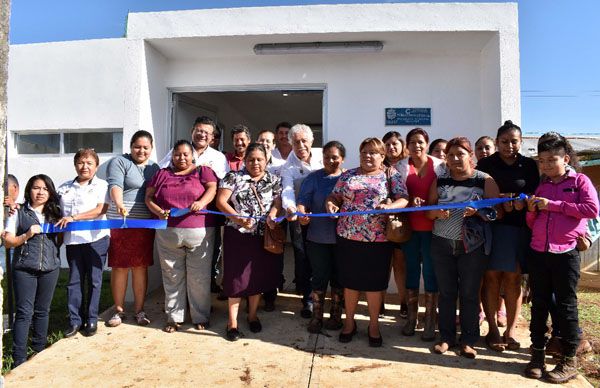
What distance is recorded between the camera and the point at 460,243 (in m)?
2.99

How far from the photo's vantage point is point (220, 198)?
3.46m

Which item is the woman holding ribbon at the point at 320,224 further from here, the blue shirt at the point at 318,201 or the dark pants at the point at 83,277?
the dark pants at the point at 83,277

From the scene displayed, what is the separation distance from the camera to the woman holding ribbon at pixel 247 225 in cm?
342

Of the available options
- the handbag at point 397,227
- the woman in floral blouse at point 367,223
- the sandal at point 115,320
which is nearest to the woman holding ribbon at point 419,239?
the handbag at point 397,227

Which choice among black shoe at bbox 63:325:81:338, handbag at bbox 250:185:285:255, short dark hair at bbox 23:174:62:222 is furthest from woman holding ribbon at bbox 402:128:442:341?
short dark hair at bbox 23:174:62:222

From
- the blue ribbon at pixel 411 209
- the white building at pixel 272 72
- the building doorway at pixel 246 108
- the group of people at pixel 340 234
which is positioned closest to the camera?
the group of people at pixel 340 234

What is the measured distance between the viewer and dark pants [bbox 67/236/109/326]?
3.52 metres

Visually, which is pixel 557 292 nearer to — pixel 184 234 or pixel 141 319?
pixel 184 234

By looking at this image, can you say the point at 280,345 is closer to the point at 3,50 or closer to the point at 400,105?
the point at 3,50

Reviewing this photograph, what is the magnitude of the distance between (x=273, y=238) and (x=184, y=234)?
782mm

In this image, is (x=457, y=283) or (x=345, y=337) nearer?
(x=457, y=283)

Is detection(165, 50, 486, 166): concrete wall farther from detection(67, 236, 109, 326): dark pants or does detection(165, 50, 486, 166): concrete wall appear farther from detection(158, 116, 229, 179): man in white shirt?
detection(67, 236, 109, 326): dark pants

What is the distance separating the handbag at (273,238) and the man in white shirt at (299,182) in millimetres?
168

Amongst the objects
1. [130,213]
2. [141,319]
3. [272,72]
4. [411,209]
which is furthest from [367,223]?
[272,72]
